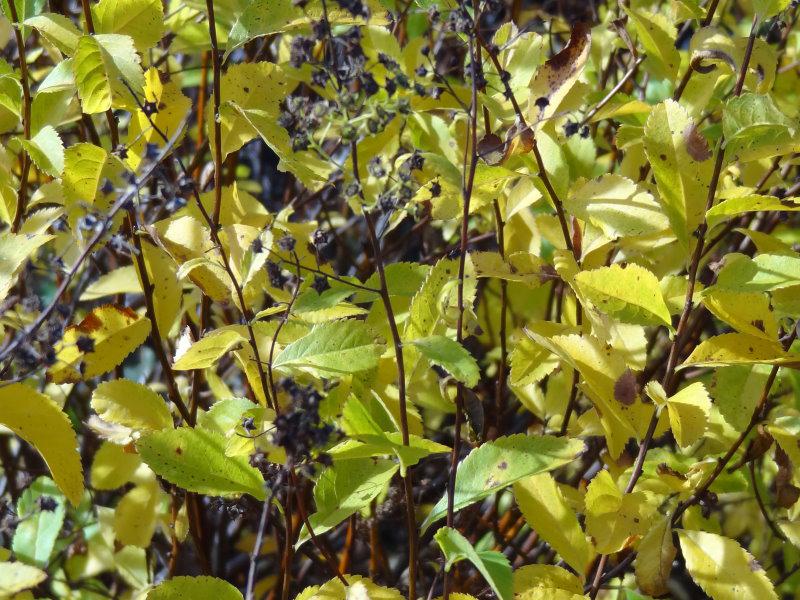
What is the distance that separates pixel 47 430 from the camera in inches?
32.9

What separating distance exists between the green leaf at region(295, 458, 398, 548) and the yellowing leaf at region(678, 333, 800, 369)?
0.28 meters

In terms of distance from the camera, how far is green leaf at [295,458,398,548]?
800mm

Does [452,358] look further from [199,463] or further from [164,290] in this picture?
[164,290]

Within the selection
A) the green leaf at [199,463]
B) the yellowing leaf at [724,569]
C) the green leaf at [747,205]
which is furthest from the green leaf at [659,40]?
the green leaf at [199,463]

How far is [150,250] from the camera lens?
98 centimetres

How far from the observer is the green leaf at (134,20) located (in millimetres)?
898

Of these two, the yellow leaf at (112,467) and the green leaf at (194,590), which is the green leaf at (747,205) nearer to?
the green leaf at (194,590)

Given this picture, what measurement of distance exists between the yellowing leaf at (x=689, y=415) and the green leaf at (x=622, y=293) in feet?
0.21

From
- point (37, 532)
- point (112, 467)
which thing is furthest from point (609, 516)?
point (37, 532)

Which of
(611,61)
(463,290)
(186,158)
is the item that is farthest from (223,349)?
(186,158)

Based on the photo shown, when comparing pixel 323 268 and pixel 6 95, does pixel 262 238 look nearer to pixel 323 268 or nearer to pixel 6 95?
pixel 323 268

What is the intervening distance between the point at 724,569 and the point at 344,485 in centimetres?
35

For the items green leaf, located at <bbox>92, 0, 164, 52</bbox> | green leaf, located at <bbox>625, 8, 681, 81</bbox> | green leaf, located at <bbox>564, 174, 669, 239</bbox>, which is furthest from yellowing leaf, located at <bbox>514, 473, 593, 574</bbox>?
green leaf, located at <bbox>92, 0, 164, 52</bbox>

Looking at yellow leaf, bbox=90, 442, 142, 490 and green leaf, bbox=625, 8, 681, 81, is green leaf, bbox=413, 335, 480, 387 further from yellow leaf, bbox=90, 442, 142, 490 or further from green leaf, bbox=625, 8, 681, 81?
yellow leaf, bbox=90, 442, 142, 490
